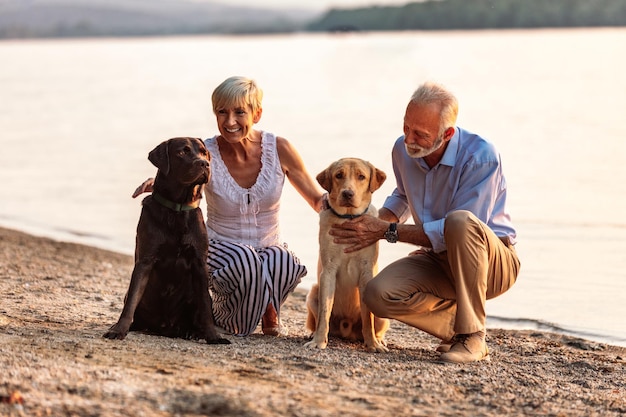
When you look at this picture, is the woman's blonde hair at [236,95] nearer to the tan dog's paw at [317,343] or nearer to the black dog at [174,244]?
the black dog at [174,244]

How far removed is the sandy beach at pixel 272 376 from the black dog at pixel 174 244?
0.19 metres

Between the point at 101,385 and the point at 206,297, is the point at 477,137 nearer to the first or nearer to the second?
the point at 206,297

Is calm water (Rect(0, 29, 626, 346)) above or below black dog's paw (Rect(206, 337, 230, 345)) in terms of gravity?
above

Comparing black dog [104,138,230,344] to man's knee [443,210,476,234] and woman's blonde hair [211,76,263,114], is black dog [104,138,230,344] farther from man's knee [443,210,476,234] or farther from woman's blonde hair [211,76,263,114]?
man's knee [443,210,476,234]

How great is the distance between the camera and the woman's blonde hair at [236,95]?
582 cm

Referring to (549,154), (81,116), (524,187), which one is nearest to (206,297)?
(524,187)

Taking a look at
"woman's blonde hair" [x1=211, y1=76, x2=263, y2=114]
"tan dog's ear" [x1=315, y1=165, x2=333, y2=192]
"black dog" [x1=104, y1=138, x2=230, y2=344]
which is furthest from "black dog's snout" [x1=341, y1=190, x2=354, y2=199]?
"woman's blonde hair" [x1=211, y1=76, x2=263, y2=114]

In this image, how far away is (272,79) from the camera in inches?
1686

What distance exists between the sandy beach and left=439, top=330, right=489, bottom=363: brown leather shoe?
69 millimetres

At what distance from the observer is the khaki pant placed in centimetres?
541

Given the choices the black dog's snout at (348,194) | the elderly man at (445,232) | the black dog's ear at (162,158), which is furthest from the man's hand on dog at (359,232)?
the black dog's ear at (162,158)

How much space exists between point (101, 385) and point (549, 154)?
50.2ft

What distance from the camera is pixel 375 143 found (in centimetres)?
2038

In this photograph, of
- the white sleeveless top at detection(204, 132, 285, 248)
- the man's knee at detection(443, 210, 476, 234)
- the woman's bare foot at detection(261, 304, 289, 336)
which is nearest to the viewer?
the man's knee at detection(443, 210, 476, 234)
